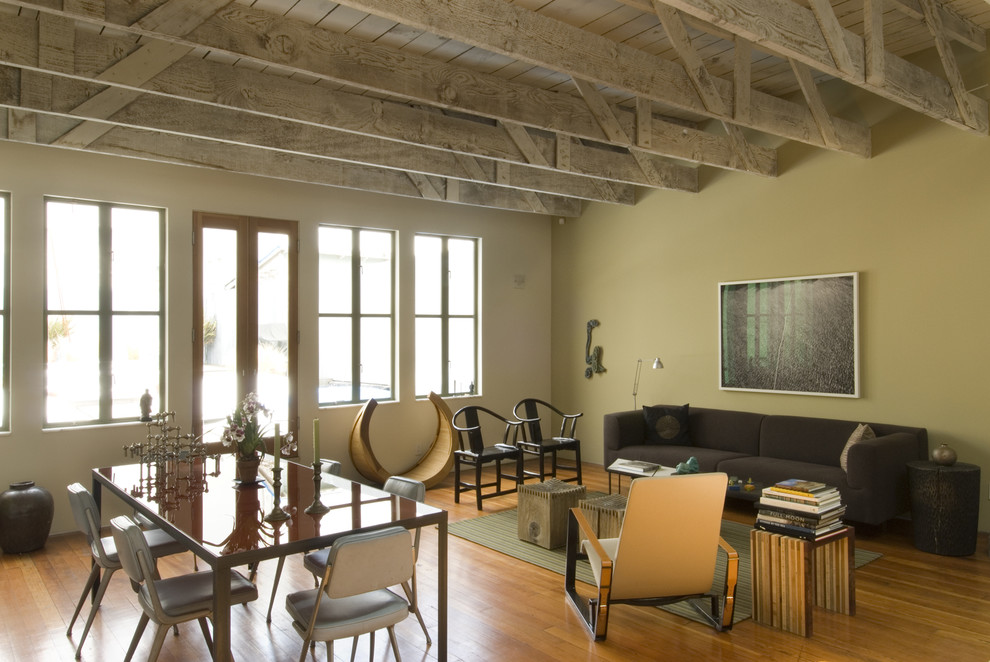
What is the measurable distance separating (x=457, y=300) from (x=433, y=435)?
1592 millimetres

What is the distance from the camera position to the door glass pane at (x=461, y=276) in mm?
8391

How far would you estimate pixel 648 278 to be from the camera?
8.04 meters

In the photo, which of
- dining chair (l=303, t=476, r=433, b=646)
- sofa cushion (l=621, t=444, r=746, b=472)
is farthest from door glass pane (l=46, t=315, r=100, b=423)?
sofa cushion (l=621, t=444, r=746, b=472)

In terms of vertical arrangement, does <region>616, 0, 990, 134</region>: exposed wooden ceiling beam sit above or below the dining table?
above

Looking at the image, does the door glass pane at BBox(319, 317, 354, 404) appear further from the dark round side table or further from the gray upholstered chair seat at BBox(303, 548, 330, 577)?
the dark round side table

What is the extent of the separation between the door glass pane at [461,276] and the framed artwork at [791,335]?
2.86 meters

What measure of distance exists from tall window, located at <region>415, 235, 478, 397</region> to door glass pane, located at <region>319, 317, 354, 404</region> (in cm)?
88

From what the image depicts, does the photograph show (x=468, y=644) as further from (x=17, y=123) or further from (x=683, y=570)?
(x=17, y=123)

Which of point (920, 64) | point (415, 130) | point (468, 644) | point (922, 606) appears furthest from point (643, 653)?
point (920, 64)

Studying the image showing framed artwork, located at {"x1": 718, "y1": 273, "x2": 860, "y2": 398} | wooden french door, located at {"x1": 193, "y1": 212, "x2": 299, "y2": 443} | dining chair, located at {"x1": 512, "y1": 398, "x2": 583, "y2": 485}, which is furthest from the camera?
dining chair, located at {"x1": 512, "y1": 398, "x2": 583, "y2": 485}

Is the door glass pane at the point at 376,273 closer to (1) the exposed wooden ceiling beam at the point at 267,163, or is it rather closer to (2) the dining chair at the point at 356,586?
(1) the exposed wooden ceiling beam at the point at 267,163

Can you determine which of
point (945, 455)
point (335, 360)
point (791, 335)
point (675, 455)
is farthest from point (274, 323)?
point (945, 455)

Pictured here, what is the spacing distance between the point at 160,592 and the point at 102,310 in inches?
139

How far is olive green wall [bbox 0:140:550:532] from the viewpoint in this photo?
5.61 meters
